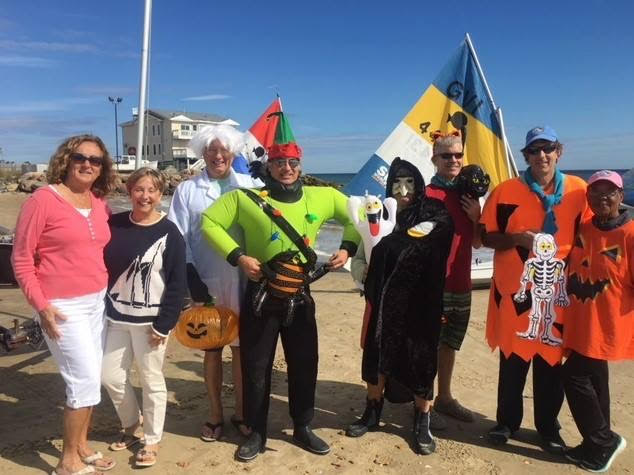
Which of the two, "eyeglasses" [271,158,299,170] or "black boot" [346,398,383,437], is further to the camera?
"black boot" [346,398,383,437]

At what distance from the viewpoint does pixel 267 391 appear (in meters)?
3.35

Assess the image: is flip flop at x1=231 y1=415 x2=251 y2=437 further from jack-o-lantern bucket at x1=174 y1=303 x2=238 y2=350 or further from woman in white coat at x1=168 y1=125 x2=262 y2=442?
jack-o-lantern bucket at x1=174 y1=303 x2=238 y2=350

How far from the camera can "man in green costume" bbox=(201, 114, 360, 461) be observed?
3.11 meters

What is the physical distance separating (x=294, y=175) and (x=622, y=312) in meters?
2.07

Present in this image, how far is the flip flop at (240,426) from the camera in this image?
352cm

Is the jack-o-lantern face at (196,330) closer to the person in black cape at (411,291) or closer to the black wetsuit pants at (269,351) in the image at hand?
the black wetsuit pants at (269,351)

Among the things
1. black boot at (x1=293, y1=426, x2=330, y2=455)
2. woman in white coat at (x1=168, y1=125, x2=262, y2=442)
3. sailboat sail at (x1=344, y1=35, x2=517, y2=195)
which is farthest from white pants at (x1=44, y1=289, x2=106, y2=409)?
sailboat sail at (x1=344, y1=35, x2=517, y2=195)

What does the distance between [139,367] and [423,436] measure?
1.85 metres

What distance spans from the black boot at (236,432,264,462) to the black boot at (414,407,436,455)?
101cm

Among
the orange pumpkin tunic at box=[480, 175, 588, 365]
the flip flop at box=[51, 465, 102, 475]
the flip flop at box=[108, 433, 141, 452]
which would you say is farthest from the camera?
the flip flop at box=[108, 433, 141, 452]

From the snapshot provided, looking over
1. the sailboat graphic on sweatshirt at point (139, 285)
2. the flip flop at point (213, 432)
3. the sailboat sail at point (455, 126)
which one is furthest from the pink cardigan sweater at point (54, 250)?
the sailboat sail at point (455, 126)

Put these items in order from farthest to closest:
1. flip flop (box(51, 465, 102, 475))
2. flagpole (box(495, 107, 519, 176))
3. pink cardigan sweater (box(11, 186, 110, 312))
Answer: flagpole (box(495, 107, 519, 176)) < flip flop (box(51, 465, 102, 475)) < pink cardigan sweater (box(11, 186, 110, 312))

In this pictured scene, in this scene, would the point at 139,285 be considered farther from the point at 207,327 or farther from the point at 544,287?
the point at 544,287

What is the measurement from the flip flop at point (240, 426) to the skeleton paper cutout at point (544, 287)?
190cm
